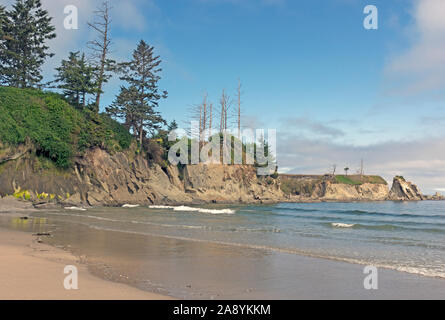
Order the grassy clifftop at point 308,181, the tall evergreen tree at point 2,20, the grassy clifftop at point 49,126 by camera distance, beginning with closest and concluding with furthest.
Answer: the grassy clifftop at point 49,126, the tall evergreen tree at point 2,20, the grassy clifftop at point 308,181

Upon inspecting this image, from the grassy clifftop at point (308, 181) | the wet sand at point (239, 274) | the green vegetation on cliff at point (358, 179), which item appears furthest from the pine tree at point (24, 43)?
the green vegetation on cliff at point (358, 179)

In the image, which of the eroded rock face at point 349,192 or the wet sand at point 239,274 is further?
the eroded rock face at point 349,192

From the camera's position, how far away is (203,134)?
58375mm

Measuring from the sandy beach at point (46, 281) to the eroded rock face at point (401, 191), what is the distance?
10332 centimetres

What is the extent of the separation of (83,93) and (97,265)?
123 ft

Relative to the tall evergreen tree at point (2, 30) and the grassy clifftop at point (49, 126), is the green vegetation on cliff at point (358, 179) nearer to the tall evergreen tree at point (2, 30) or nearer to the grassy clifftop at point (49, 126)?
the grassy clifftop at point (49, 126)

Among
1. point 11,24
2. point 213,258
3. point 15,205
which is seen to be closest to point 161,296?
point 213,258

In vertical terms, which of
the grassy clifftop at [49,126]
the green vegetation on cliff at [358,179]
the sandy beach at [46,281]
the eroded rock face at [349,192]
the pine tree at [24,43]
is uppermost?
the pine tree at [24,43]

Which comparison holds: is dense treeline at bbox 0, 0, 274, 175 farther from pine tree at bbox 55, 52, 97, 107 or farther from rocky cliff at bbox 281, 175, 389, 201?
rocky cliff at bbox 281, 175, 389, 201

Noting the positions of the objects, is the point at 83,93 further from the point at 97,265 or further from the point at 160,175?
the point at 97,265

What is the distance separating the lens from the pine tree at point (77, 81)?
132ft

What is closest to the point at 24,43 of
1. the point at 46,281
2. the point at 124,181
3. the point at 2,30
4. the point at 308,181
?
the point at 2,30

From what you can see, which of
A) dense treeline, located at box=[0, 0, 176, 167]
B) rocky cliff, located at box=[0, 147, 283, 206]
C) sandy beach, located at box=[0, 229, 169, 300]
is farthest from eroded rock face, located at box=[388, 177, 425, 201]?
sandy beach, located at box=[0, 229, 169, 300]

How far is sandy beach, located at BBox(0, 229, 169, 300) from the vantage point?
5.31m
